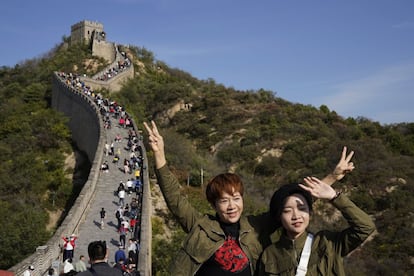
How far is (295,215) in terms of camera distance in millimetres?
2895

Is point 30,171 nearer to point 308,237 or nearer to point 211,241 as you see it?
point 211,241

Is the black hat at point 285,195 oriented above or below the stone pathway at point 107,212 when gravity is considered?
above

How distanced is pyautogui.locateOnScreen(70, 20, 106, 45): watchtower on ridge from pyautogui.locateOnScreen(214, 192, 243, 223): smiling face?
2207 inches

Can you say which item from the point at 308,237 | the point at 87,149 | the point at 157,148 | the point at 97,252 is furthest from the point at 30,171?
the point at 308,237

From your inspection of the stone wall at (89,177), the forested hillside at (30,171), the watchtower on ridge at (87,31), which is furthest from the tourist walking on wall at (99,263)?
the watchtower on ridge at (87,31)

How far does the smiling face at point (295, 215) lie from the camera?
289 centimetres

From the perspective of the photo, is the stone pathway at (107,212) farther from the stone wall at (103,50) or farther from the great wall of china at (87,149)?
the stone wall at (103,50)

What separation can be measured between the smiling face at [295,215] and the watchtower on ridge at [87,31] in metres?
56.3

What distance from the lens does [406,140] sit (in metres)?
40.4

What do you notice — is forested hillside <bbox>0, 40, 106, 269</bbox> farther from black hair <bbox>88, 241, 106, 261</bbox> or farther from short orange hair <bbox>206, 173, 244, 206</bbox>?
short orange hair <bbox>206, 173, 244, 206</bbox>

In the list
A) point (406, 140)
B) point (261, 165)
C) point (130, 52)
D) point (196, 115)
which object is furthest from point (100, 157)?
point (130, 52)

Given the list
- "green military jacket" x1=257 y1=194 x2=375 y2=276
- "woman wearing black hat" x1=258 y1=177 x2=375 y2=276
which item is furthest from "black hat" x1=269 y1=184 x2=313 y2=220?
"green military jacket" x1=257 y1=194 x2=375 y2=276

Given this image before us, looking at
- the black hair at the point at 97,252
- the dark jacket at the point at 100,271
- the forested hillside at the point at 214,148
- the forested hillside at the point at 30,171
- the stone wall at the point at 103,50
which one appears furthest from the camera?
the stone wall at the point at 103,50

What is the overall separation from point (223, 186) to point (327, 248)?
2.46ft
